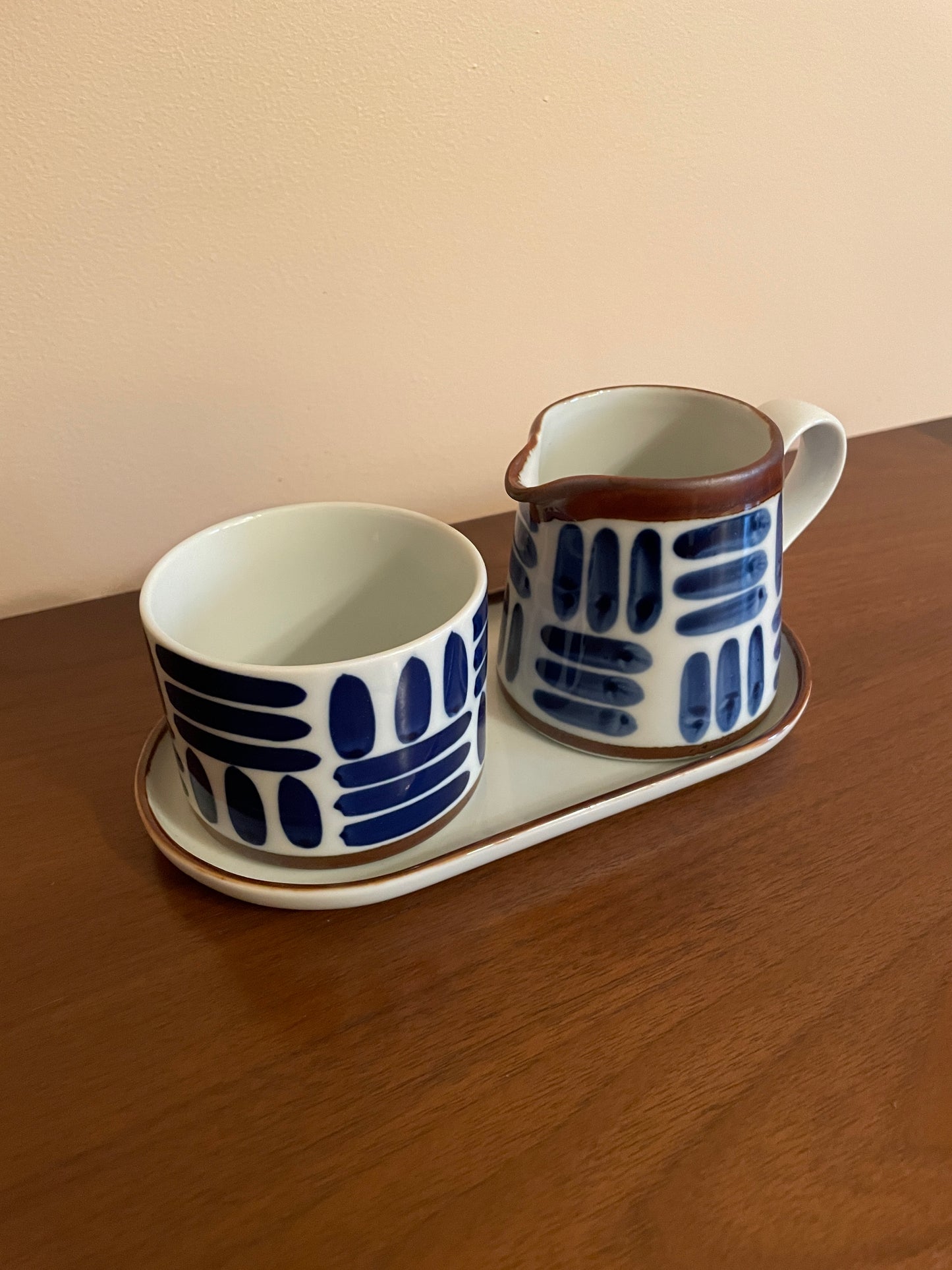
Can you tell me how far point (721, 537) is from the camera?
1.20 feet

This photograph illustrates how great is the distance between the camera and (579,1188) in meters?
0.26

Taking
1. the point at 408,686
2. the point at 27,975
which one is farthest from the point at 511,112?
the point at 27,975

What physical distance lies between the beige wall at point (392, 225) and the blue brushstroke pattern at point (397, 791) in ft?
0.91

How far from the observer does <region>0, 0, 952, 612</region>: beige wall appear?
45 centimetres

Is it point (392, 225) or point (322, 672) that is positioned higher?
point (392, 225)

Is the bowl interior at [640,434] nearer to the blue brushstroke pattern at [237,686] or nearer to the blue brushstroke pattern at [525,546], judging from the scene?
the blue brushstroke pattern at [525,546]

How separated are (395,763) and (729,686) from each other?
151 millimetres

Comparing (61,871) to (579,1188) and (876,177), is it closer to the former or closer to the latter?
(579,1188)

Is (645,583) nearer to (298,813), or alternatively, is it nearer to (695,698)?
(695,698)

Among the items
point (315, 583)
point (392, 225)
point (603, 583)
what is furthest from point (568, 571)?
point (392, 225)

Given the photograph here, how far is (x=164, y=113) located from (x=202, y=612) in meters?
0.24

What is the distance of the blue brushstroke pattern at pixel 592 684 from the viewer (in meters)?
0.39

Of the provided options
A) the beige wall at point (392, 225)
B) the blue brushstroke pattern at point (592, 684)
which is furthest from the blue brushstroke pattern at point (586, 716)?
the beige wall at point (392, 225)

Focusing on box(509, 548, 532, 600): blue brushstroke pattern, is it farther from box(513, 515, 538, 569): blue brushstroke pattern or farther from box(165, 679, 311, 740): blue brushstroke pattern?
box(165, 679, 311, 740): blue brushstroke pattern
